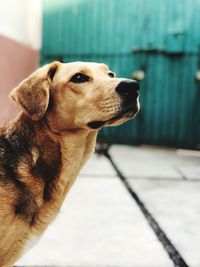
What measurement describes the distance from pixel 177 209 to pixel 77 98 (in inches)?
66.6

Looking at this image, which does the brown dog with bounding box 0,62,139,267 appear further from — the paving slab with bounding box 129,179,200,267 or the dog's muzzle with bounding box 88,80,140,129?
the paving slab with bounding box 129,179,200,267

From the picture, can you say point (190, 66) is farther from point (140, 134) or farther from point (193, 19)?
point (140, 134)

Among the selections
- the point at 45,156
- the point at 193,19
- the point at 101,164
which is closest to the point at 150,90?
the point at 193,19

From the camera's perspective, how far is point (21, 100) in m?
2.02

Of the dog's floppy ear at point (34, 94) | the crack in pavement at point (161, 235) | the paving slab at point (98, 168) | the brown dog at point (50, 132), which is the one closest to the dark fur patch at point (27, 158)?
the brown dog at point (50, 132)

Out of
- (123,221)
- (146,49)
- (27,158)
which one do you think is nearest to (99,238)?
(123,221)

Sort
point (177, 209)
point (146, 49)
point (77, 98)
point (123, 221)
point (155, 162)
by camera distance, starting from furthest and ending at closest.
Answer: point (146, 49) → point (155, 162) → point (177, 209) → point (123, 221) → point (77, 98)

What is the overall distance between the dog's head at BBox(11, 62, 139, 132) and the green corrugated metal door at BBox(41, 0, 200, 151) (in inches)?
159

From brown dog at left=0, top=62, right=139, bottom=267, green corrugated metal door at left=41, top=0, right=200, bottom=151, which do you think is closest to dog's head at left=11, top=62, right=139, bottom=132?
brown dog at left=0, top=62, right=139, bottom=267

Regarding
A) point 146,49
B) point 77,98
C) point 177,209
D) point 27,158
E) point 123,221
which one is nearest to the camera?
point 27,158

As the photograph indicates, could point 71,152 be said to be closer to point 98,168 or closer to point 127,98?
point 127,98

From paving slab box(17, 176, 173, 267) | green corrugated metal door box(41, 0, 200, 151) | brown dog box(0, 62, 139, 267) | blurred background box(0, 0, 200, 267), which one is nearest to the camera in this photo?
brown dog box(0, 62, 139, 267)

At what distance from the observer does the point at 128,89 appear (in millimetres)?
1986

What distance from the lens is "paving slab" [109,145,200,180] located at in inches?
180
